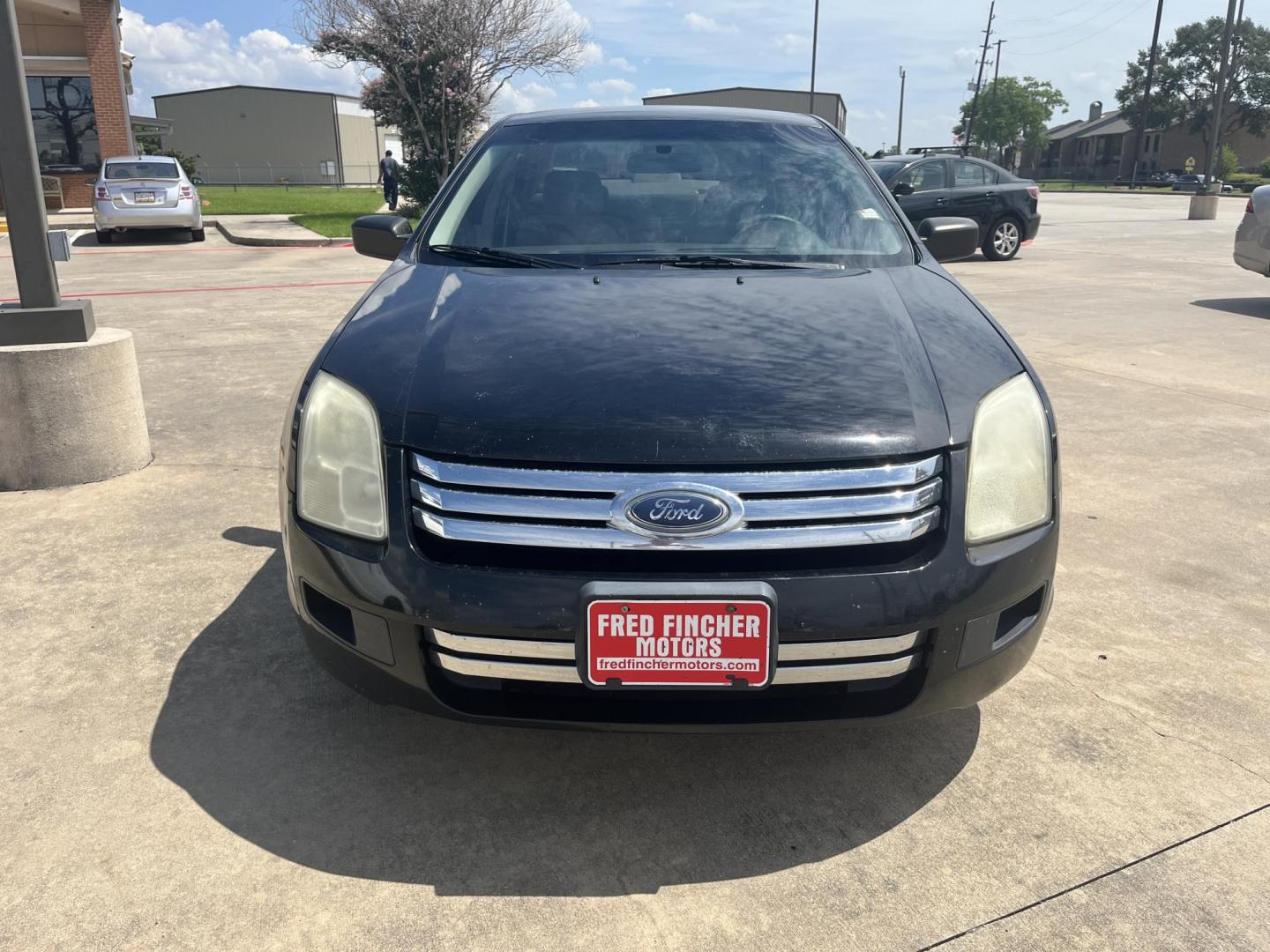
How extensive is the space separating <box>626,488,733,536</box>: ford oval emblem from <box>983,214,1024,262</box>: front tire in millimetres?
13370

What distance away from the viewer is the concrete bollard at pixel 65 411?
405 centimetres

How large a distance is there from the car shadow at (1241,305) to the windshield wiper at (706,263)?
808 cm

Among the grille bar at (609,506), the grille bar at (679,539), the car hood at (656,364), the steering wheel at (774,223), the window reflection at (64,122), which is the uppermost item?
the window reflection at (64,122)

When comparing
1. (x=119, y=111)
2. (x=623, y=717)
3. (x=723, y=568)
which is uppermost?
(x=119, y=111)

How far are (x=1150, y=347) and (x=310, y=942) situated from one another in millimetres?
7506

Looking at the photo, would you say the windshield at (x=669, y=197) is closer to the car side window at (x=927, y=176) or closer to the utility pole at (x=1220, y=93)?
the car side window at (x=927, y=176)

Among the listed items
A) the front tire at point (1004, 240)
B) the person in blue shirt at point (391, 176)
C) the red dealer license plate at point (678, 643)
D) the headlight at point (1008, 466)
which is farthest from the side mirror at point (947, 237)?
the person in blue shirt at point (391, 176)

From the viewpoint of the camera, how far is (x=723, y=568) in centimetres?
188

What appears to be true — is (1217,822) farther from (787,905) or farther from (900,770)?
(787,905)

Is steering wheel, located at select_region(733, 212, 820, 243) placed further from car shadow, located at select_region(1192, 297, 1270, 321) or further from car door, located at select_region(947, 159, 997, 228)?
car door, located at select_region(947, 159, 997, 228)

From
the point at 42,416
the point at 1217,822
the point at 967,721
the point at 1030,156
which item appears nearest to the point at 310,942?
the point at 967,721

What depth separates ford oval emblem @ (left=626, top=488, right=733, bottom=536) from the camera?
186cm

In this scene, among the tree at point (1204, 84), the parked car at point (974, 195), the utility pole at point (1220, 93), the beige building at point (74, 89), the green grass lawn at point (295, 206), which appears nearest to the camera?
the parked car at point (974, 195)

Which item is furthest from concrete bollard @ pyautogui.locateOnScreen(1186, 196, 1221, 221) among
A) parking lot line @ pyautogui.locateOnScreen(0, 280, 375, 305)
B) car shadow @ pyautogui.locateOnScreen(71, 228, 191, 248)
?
car shadow @ pyautogui.locateOnScreen(71, 228, 191, 248)
